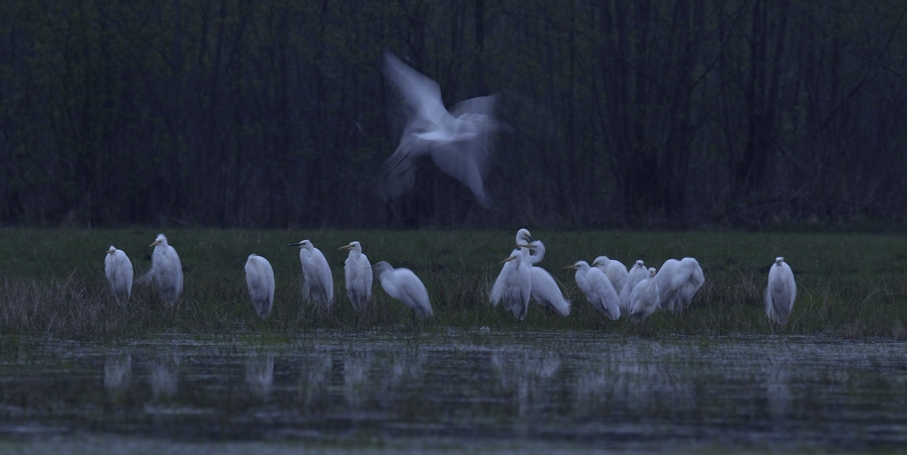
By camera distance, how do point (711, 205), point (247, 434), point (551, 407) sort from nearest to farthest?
point (247, 434)
point (551, 407)
point (711, 205)

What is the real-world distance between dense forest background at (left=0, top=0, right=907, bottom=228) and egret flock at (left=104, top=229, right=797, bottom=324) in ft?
36.2

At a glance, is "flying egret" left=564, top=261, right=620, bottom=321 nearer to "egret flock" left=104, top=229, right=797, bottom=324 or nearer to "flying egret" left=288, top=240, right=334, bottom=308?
"egret flock" left=104, top=229, right=797, bottom=324

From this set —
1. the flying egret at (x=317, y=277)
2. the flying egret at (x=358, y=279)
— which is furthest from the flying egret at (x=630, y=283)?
the flying egret at (x=317, y=277)

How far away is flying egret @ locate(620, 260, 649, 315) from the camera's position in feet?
39.1

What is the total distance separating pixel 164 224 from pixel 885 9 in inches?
543

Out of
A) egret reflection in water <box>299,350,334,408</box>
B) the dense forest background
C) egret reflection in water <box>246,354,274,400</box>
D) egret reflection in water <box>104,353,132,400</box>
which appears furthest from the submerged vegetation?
the dense forest background

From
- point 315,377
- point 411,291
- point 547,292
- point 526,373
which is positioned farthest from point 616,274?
point 315,377

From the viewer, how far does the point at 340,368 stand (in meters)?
8.00

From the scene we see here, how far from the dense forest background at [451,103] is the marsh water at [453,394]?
46.8 ft

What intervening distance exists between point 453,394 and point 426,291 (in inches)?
187

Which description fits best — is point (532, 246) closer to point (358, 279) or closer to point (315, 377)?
point (358, 279)

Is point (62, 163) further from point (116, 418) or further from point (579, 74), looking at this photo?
point (116, 418)

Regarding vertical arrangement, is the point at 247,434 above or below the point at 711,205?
below

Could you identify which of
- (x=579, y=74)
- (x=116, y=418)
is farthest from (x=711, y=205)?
(x=116, y=418)
